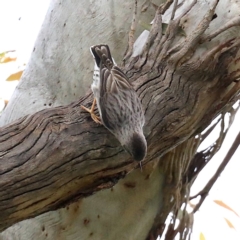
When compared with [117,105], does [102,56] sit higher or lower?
higher

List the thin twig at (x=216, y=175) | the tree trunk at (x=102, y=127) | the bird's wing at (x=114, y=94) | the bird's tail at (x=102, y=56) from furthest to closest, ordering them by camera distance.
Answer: the thin twig at (x=216, y=175), the bird's tail at (x=102, y=56), the bird's wing at (x=114, y=94), the tree trunk at (x=102, y=127)

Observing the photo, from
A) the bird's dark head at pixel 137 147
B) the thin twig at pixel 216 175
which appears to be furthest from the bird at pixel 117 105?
the thin twig at pixel 216 175

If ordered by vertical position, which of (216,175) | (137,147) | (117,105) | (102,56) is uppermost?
(102,56)

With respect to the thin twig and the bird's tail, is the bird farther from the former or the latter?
the thin twig

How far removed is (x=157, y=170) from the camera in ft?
7.64

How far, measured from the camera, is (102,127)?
1.89m

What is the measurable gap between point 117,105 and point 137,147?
0.36m

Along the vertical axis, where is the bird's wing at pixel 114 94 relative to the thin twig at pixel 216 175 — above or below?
above

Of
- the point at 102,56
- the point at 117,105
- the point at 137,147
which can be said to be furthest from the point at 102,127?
the point at 102,56

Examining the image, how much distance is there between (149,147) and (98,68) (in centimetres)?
42

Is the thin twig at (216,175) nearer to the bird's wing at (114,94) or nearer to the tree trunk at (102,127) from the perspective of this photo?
the tree trunk at (102,127)

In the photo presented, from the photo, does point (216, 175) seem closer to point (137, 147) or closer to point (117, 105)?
point (117, 105)

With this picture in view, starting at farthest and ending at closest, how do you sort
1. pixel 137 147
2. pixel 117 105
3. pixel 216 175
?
pixel 216 175 < pixel 117 105 < pixel 137 147

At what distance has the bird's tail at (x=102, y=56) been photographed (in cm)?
215
